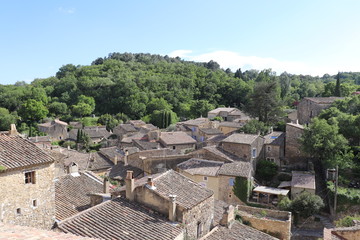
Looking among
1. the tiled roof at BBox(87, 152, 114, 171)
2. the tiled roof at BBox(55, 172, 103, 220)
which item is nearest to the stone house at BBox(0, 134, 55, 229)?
the tiled roof at BBox(55, 172, 103, 220)

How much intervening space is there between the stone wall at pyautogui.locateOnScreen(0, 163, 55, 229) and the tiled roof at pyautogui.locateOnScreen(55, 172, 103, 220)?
1.40 m

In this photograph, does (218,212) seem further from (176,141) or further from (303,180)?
(176,141)

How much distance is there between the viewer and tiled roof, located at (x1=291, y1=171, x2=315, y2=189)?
92.4 ft

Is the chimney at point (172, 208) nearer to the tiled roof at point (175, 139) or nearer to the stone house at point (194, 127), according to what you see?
the tiled roof at point (175, 139)

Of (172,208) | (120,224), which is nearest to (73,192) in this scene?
(120,224)

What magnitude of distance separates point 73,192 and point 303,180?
22.7 m

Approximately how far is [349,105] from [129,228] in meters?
39.7

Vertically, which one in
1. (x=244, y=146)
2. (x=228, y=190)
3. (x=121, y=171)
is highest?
(x=244, y=146)

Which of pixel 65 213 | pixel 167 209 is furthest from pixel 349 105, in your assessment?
pixel 65 213

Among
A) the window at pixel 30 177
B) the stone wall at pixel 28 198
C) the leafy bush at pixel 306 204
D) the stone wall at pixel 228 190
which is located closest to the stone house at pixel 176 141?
the stone wall at pixel 228 190

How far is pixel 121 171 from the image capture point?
108 feet

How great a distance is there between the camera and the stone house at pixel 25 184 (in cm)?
1017

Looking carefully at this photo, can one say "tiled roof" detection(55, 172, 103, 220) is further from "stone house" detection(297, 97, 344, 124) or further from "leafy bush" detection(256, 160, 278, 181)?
"stone house" detection(297, 97, 344, 124)

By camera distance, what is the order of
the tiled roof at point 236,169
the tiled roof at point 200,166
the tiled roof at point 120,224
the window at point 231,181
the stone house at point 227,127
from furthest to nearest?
the stone house at point 227,127 < the tiled roof at point 200,166 < the window at point 231,181 < the tiled roof at point 236,169 < the tiled roof at point 120,224
